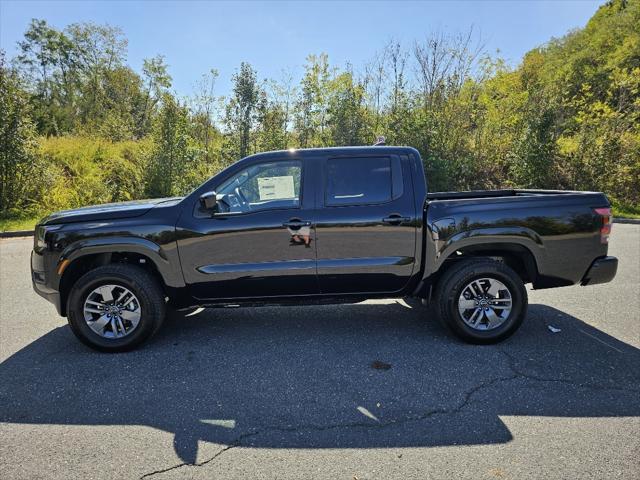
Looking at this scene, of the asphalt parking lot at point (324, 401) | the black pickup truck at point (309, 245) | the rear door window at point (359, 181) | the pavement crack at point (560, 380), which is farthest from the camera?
the rear door window at point (359, 181)

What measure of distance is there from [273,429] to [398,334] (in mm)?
1882

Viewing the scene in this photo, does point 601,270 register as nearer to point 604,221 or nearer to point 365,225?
point 604,221

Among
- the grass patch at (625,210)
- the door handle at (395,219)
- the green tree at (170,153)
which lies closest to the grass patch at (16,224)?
the green tree at (170,153)

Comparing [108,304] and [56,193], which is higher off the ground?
[56,193]

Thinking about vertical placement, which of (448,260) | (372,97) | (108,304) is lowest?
(108,304)

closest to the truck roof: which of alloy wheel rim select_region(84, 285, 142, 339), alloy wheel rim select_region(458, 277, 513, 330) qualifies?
alloy wheel rim select_region(458, 277, 513, 330)

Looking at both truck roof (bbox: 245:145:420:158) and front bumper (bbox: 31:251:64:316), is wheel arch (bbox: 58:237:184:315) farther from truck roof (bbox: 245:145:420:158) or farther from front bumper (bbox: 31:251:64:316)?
truck roof (bbox: 245:145:420:158)

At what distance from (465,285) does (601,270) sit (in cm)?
129

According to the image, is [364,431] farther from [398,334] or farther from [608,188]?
[608,188]

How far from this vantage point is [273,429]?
2.73 metres

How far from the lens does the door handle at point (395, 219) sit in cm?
388

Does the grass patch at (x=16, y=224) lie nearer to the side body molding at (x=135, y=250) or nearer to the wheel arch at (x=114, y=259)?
the wheel arch at (x=114, y=259)

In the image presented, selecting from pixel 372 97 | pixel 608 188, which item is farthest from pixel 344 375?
pixel 608 188

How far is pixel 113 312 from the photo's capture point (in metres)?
3.89
